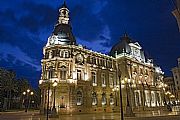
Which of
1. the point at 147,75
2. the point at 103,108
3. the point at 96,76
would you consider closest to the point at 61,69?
the point at 96,76

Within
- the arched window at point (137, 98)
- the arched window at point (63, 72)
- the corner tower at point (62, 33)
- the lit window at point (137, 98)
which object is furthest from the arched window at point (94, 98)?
the arched window at point (137, 98)

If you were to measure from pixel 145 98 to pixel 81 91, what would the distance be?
23.5m

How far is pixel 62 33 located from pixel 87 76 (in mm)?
12207

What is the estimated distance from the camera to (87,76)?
44.3m

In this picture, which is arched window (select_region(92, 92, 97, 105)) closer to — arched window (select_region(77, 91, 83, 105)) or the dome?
arched window (select_region(77, 91, 83, 105))

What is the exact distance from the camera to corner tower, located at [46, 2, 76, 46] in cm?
4393

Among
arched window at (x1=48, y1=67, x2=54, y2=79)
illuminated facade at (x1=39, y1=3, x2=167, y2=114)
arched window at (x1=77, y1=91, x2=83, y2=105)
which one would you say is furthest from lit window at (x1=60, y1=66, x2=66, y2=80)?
arched window at (x1=77, y1=91, x2=83, y2=105)

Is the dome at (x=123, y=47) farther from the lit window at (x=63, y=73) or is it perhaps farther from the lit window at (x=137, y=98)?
the lit window at (x=63, y=73)

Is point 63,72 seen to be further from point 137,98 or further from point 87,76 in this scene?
point 137,98

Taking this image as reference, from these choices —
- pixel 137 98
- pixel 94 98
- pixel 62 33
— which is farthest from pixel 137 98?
pixel 62 33

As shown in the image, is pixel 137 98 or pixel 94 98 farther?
pixel 137 98

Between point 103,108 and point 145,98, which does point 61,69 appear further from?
point 145,98

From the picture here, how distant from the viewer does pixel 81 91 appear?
138ft

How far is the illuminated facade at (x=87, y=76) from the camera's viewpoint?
3956 cm
